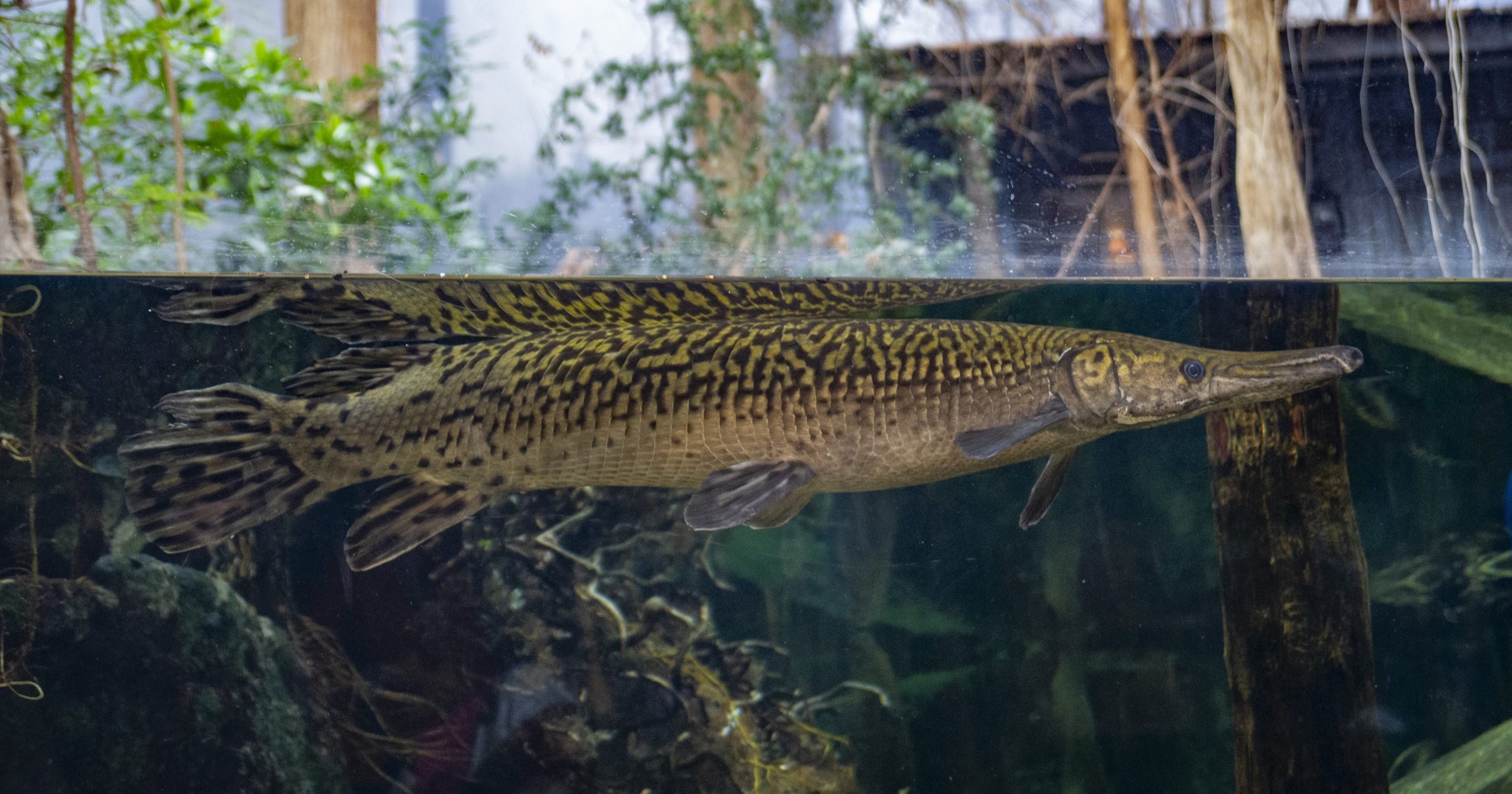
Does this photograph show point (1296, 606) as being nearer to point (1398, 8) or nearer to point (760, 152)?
point (1398, 8)

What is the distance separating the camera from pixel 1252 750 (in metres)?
3.39

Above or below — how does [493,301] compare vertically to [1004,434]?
above

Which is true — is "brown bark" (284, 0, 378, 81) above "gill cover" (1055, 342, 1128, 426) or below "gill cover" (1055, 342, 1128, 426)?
above

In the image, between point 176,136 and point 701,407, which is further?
point 176,136

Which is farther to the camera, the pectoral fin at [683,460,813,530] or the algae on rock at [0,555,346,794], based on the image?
the algae on rock at [0,555,346,794]

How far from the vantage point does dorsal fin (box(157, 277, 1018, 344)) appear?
3.58 metres

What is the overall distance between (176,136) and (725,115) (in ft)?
6.66

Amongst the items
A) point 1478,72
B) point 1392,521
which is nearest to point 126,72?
point 1478,72

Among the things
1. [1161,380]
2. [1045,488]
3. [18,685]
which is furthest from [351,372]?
[1161,380]

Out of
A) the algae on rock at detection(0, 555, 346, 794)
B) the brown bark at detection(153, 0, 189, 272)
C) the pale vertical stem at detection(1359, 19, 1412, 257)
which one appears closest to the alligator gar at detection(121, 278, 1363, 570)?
the brown bark at detection(153, 0, 189, 272)

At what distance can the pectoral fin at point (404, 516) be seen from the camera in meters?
2.78

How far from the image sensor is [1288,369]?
2.51 metres

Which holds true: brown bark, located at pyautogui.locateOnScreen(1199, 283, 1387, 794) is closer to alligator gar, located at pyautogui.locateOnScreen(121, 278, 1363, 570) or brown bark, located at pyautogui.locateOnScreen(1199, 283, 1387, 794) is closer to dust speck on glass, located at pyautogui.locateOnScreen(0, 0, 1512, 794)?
dust speck on glass, located at pyautogui.locateOnScreen(0, 0, 1512, 794)

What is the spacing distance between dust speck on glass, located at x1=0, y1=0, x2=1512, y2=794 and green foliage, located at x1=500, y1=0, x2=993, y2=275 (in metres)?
0.02
